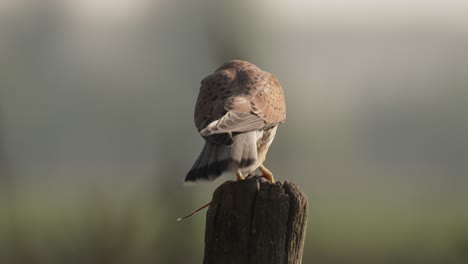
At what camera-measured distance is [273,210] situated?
2.13m

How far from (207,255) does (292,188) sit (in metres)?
0.35

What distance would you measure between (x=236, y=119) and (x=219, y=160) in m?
0.31

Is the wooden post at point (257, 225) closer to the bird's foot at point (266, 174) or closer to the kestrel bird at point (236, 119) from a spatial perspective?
the kestrel bird at point (236, 119)

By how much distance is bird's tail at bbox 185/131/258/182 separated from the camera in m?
2.28

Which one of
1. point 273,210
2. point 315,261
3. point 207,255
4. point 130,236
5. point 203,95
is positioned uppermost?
point 203,95

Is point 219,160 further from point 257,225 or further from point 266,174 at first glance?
point 266,174

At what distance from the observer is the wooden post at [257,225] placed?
2102mm

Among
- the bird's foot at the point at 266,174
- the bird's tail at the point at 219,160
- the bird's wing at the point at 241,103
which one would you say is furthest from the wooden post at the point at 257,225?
the bird's foot at the point at 266,174

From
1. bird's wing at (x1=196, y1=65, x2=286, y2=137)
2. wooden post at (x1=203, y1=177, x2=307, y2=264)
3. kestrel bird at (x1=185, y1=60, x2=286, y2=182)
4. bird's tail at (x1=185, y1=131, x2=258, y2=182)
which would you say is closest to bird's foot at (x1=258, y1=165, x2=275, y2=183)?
kestrel bird at (x1=185, y1=60, x2=286, y2=182)

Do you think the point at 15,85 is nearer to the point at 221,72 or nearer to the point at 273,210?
Result: the point at 221,72

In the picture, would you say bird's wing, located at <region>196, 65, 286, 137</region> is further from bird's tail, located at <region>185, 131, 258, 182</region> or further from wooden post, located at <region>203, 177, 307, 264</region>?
wooden post, located at <region>203, 177, 307, 264</region>

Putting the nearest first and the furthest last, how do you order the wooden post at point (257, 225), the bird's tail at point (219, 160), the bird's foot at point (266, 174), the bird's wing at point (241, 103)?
the wooden post at point (257, 225), the bird's tail at point (219, 160), the bird's wing at point (241, 103), the bird's foot at point (266, 174)

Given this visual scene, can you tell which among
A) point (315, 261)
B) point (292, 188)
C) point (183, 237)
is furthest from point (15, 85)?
point (292, 188)

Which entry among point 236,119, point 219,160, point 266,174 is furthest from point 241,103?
point 219,160
